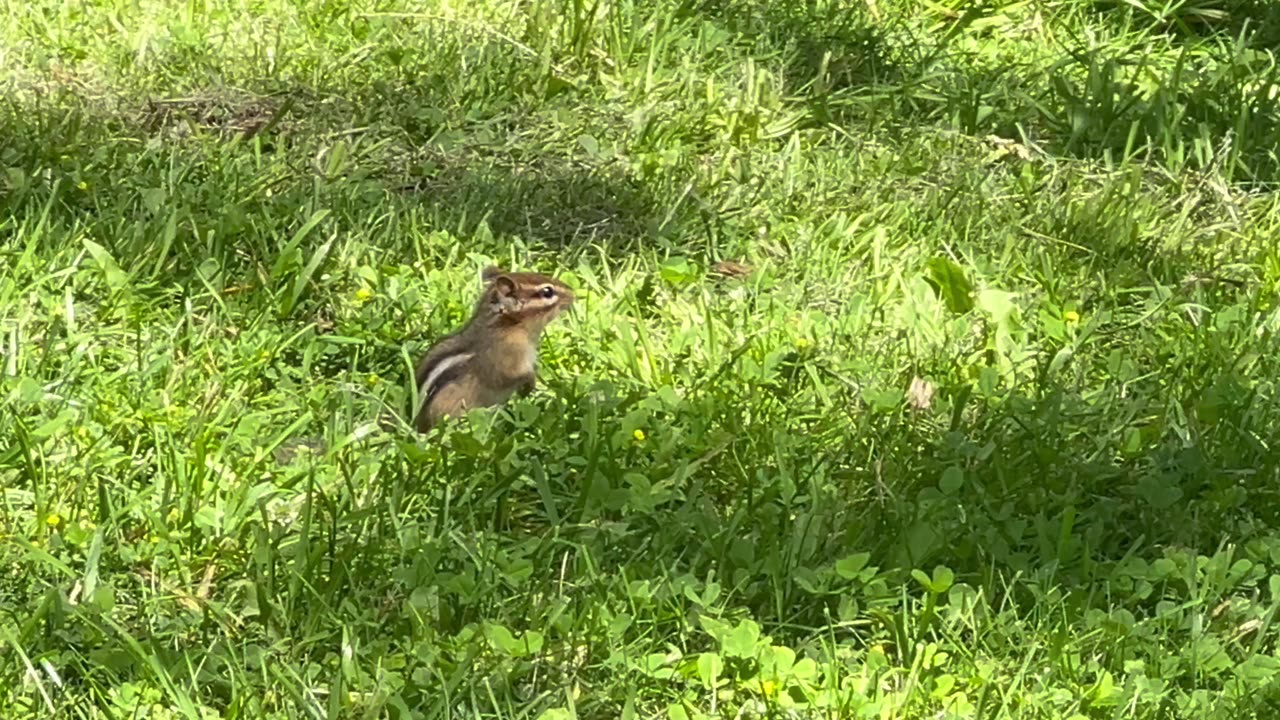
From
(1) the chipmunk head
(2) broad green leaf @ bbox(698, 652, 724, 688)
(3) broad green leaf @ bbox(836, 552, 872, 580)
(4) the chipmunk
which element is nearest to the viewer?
(2) broad green leaf @ bbox(698, 652, 724, 688)

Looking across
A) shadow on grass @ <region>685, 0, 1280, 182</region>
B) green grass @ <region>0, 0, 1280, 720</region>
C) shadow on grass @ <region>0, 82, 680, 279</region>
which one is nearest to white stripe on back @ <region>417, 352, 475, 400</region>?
green grass @ <region>0, 0, 1280, 720</region>

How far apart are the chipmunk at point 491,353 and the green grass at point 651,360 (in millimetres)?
117

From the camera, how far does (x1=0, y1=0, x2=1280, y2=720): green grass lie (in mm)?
3900

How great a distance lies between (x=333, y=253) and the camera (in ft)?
18.1

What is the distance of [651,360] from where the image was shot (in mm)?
5105

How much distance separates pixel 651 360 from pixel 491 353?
425 mm

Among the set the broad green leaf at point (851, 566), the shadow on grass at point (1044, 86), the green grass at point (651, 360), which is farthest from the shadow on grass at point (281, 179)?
the broad green leaf at point (851, 566)

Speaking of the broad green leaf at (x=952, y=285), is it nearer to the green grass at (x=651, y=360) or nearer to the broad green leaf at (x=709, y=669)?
the green grass at (x=651, y=360)

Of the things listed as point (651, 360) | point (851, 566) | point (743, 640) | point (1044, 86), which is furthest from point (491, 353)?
point (1044, 86)

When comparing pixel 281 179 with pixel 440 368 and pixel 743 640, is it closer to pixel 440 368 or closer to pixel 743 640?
pixel 440 368

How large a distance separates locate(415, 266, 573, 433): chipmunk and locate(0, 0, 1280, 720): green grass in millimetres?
117

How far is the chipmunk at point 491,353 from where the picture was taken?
4883 millimetres

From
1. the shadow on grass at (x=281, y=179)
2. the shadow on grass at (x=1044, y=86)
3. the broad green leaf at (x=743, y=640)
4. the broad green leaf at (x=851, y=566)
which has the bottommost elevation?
the broad green leaf at (x=743, y=640)

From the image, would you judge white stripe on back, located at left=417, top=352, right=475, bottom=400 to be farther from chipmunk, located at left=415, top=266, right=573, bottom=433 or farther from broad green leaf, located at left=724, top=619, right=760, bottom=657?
broad green leaf, located at left=724, top=619, right=760, bottom=657
